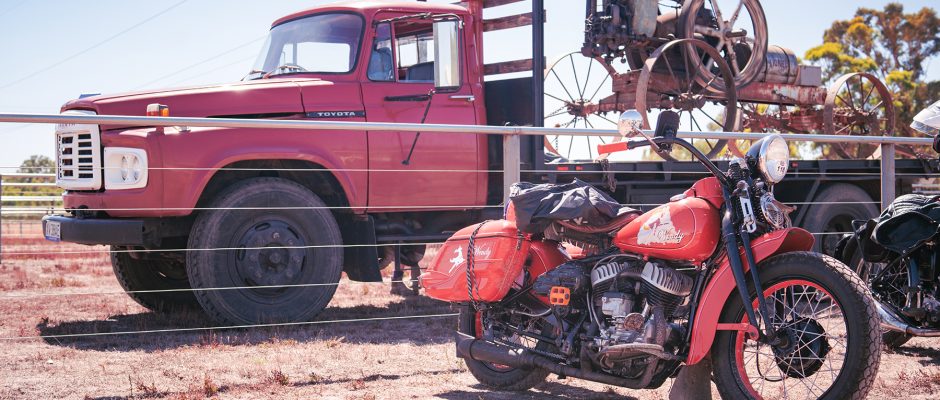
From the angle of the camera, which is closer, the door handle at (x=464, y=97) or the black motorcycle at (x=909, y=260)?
the black motorcycle at (x=909, y=260)

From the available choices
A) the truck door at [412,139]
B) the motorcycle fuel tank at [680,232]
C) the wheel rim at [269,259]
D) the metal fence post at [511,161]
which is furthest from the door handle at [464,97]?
the motorcycle fuel tank at [680,232]

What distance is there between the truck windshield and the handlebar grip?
3315mm

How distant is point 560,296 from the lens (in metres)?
4.21

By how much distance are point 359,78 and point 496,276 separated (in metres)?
3.06

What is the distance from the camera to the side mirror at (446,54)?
6945 millimetres

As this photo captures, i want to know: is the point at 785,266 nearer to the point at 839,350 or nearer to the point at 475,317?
the point at 839,350

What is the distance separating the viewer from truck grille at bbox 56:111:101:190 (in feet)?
20.7

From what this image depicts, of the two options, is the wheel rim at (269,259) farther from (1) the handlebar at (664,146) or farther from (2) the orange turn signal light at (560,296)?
(1) the handlebar at (664,146)

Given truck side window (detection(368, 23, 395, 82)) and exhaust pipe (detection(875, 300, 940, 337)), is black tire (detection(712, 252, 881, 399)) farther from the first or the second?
truck side window (detection(368, 23, 395, 82))

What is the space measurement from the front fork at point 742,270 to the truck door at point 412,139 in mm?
3381

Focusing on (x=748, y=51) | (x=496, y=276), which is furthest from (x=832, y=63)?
(x=496, y=276)

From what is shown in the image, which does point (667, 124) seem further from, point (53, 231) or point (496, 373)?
point (53, 231)

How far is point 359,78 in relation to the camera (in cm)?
706

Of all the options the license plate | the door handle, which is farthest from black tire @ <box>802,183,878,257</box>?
the license plate
